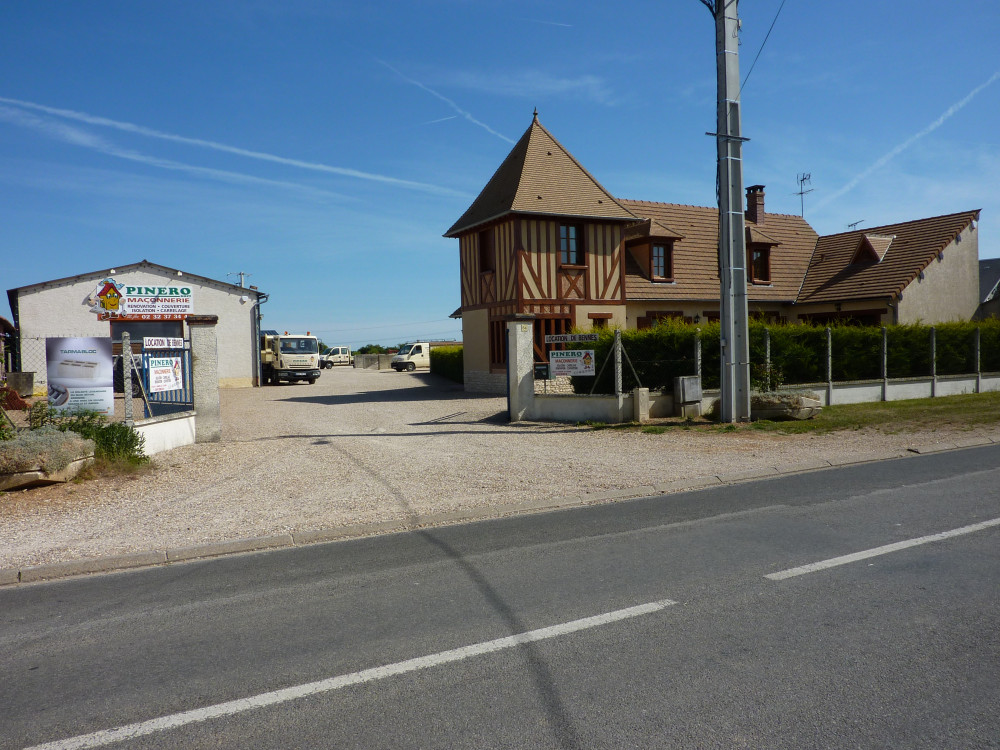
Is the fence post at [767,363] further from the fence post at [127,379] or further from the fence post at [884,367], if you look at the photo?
the fence post at [127,379]

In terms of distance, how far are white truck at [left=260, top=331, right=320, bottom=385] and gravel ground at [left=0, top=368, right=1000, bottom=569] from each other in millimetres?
17317

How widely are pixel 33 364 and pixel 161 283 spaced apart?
5749 millimetres

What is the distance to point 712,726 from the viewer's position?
120 inches

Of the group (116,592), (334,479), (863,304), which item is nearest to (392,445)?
(334,479)

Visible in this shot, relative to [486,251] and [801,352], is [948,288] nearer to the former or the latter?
[801,352]

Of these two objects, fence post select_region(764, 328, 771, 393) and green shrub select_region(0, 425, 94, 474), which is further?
fence post select_region(764, 328, 771, 393)

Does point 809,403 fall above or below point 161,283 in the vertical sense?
below

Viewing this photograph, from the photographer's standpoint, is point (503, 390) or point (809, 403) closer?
point (809, 403)

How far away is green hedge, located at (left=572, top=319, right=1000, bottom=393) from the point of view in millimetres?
15945

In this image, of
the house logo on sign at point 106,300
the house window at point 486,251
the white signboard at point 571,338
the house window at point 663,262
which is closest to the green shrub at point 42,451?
the white signboard at point 571,338

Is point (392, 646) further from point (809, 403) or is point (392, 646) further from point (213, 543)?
point (809, 403)

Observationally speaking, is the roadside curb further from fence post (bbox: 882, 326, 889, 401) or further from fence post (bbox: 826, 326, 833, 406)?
fence post (bbox: 882, 326, 889, 401)

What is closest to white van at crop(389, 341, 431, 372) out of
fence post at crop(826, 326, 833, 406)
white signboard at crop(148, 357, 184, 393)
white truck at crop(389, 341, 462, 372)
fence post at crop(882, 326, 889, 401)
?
white truck at crop(389, 341, 462, 372)

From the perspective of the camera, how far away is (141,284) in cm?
2962
